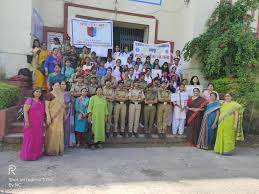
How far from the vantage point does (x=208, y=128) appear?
27.2 ft

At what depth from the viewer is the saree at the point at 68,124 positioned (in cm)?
740

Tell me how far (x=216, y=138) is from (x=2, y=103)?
514cm

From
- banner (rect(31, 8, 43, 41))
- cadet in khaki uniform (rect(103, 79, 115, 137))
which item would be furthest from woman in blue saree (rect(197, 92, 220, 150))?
banner (rect(31, 8, 43, 41))

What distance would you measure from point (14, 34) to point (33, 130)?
4.18 metres

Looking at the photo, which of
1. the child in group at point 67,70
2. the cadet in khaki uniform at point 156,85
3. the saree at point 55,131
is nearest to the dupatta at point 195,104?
the cadet in khaki uniform at point 156,85

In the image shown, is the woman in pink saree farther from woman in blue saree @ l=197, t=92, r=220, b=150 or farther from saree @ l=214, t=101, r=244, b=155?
saree @ l=214, t=101, r=244, b=155

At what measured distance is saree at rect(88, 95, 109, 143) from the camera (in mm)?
7523

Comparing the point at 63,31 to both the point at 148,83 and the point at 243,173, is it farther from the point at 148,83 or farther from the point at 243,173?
the point at 243,173

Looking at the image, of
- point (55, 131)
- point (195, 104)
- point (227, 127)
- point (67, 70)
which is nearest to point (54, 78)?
point (67, 70)

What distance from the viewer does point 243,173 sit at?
21.2 feet

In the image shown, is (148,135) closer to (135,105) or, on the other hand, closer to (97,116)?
(135,105)

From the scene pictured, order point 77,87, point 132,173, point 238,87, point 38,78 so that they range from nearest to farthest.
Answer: point 132,173
point 77,87
point 38,78
point 238,87

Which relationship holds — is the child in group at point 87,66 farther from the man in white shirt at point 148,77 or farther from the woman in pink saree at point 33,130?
the woman in pink saree at point 33,130

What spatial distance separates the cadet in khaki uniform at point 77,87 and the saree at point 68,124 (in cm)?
36
